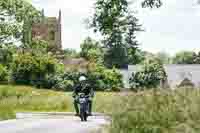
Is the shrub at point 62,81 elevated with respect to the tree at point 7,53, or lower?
lower

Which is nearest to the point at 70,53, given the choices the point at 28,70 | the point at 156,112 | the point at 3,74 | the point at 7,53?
the point at 3,74

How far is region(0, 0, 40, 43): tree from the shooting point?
59831mm

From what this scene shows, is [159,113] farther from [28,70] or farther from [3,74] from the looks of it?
[3,74]

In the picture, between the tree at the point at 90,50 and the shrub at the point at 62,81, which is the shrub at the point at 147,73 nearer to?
the shrub at the point at 62,81

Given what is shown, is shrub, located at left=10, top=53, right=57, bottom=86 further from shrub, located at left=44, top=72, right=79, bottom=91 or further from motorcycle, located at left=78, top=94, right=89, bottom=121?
motorcycle, located at left=78, top=94, right=89, bottom=121

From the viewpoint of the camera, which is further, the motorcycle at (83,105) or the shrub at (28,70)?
the shrub at (28,70)

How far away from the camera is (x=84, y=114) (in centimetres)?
2497

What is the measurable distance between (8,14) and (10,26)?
1.72 m

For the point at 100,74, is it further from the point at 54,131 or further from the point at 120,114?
the point at 120,114

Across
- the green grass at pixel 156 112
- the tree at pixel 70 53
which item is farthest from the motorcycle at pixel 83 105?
the tree at pixel 70 53

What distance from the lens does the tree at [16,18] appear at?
196ft

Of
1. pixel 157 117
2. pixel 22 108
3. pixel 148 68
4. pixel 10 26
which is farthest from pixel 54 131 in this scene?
pixel 148 68

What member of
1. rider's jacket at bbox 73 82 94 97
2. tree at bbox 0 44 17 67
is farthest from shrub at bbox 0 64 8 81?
rider's jacket at bbox 73 82 94 97

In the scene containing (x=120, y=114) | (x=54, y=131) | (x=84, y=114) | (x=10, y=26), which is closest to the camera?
(x=120, y=114)
